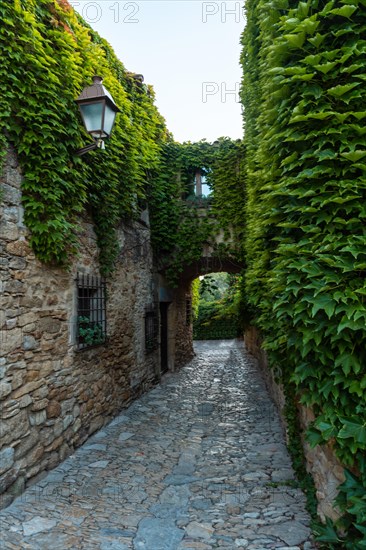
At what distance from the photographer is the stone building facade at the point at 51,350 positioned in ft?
9.27

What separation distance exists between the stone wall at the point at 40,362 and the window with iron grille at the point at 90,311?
0.11 m

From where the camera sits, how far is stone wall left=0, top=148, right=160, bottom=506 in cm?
281

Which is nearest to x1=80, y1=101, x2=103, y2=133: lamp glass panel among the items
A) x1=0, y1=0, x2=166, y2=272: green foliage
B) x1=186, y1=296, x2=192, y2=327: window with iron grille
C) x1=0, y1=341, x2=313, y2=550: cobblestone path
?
x1=0, y1=0, x2=166, y2=272: green foliage

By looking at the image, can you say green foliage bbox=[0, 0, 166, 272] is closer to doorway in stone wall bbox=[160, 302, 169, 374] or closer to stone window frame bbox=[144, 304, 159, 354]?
stone window frame bbox=[144, 304, 159, 354]

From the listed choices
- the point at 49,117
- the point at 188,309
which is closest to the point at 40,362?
the point at 49,117

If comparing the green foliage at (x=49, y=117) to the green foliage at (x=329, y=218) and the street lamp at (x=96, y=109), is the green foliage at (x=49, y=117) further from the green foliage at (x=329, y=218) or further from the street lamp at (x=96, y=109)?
the green foliage at (x=329, y=218)

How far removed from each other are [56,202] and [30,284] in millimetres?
786

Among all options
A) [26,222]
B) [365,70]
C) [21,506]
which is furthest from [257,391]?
[365,70]

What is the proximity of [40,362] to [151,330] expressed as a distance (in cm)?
366

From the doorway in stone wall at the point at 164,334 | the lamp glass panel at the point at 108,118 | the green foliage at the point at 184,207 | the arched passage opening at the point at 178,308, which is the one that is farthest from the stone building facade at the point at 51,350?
the doorway in stone wall at the point at 164,334

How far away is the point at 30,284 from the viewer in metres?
3.13

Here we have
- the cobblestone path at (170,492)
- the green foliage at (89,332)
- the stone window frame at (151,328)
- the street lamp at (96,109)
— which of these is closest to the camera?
the cobblestone path at (170,492)

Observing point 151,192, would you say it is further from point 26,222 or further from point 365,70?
point 365,70

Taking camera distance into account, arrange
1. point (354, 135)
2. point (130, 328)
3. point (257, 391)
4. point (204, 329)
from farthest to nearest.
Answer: point (204, 329)
point (257, 391)
point (130, 328)
point (354, 135)
